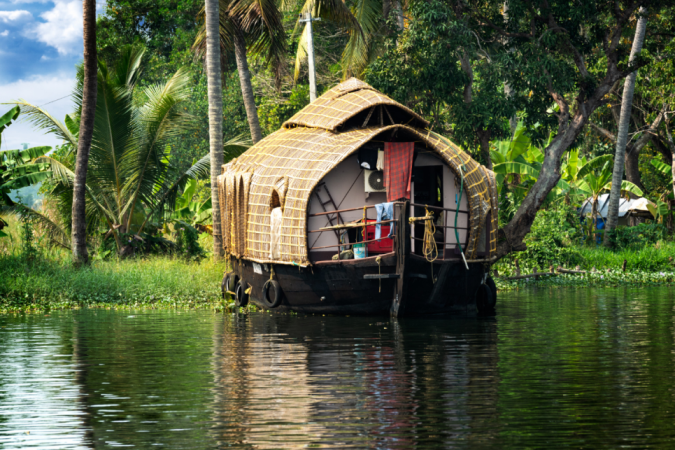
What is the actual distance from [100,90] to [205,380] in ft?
44.7

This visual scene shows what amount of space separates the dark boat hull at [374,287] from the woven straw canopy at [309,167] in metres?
0.40

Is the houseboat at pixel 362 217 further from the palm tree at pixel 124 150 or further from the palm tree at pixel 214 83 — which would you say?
the palm tree at pixel 124 150

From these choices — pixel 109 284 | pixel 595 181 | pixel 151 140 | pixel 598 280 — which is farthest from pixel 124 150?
pixel 595 181

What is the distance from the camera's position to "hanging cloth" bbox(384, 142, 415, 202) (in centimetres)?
1558

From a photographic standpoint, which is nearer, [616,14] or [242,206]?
[242,206]

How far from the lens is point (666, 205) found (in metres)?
31.5

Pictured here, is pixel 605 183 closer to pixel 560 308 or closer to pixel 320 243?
pixel 560 308

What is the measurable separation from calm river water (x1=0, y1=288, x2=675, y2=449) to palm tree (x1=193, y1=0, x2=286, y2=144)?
31.8ft

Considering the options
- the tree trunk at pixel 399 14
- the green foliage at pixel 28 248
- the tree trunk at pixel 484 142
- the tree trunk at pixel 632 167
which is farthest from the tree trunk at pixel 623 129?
the green foliage at pixel 28 248

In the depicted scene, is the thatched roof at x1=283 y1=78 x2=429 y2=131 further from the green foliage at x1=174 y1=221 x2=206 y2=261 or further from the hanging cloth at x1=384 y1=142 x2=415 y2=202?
the green foliage at x1=174 y1=221 x2=206 y2=261

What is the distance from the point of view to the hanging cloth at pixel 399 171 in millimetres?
15578

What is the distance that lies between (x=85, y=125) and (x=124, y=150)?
2.58m

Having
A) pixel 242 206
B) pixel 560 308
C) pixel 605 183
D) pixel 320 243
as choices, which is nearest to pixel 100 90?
pixel 242 206

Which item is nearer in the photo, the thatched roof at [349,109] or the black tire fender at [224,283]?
the thatched roof at [349,109]
